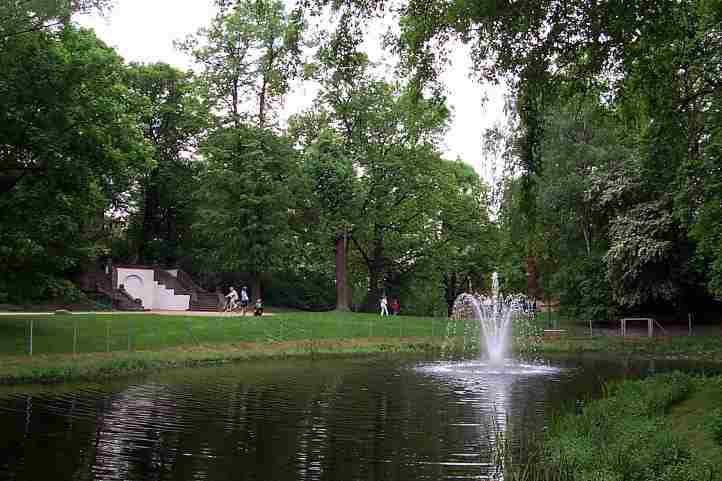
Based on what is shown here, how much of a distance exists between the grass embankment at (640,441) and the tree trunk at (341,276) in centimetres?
3212

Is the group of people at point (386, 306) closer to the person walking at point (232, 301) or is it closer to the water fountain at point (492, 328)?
the water fountain at point (492, 328)

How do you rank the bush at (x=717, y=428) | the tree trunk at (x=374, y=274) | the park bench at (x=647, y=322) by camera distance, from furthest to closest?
1. the tree trunk at (x=374, y=274)
2. the park bench at (x=647, y=322)
3. the bush at (x=717, y=428)

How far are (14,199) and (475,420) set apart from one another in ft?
64.3

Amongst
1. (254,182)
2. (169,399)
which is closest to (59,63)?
(169,399)

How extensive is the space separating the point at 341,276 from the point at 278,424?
33521 millimetres

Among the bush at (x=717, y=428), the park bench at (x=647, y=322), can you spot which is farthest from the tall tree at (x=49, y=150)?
the park bench at (x=647, y=322)

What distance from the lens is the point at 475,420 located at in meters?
15.3

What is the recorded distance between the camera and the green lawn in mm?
27094

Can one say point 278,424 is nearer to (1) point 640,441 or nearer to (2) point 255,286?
(1) point 640,441

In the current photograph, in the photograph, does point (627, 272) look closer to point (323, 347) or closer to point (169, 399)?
point (323, 347)

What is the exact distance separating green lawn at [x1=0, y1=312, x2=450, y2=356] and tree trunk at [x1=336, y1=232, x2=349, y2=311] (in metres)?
2.93

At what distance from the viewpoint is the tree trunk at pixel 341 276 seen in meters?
47.3

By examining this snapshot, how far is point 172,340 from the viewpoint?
30469mm

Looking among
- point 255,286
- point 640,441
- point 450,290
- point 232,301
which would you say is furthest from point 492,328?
point 450,290
